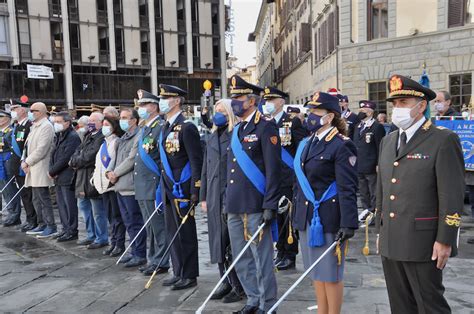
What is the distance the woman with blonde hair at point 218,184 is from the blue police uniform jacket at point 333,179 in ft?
3.34

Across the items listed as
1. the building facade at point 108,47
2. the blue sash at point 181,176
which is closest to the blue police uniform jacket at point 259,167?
the blue sash at point 181,176

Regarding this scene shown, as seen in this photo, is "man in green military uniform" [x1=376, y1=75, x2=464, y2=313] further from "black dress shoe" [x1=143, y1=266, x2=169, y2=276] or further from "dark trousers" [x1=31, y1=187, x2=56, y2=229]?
"dark trousers" [x1=31, y1=187, x2=56, y2=229]

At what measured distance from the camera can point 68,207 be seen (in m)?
8.05

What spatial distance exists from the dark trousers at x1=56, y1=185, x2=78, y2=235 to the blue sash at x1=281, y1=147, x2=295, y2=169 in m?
3.95

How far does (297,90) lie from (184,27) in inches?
559

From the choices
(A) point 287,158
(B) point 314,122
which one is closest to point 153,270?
(A) point 287,158

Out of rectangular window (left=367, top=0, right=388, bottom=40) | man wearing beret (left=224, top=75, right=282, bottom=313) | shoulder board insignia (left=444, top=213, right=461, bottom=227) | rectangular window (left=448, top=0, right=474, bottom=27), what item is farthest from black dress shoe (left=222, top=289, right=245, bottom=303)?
rectangular window (left=367, top=0, right=388, bottom=40)

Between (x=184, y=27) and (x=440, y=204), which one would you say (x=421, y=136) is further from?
(x=184, y=27)

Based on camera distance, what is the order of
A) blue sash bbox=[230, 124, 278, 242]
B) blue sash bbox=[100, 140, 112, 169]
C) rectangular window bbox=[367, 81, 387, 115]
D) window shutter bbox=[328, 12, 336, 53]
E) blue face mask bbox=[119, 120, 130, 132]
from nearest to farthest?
1. blue sash bbox=[230, 124, 278, 242]
2. blue face mask bbox=[119, 120, 130, 132]
3. blue sash bbox=[100, 140, 112, 169]
4. rectangular window bbox=[367, 81, 387, 115]
5. window shutter bbox=[328, 12, 336, 53]

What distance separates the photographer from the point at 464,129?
8898 mm

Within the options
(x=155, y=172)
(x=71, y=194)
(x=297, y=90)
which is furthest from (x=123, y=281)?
(x=297, y=90)

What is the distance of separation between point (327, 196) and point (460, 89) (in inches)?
644

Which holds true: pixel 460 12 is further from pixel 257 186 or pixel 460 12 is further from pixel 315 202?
pixel 315 202

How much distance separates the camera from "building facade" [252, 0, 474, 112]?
17.9m
